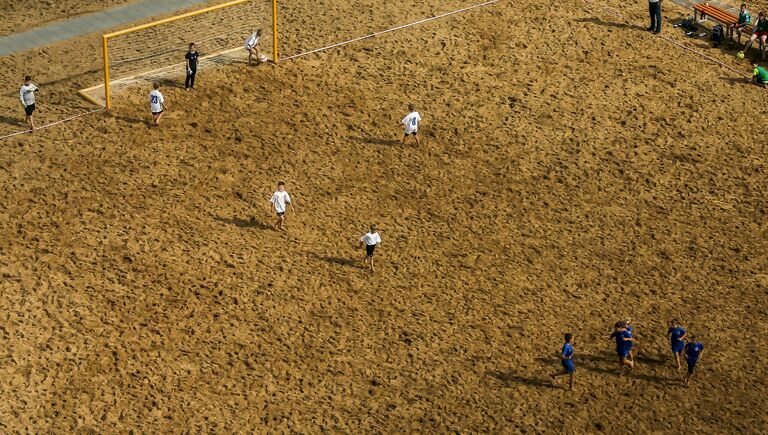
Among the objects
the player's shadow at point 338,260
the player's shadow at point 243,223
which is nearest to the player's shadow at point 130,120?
the player's shadow at point 243,223

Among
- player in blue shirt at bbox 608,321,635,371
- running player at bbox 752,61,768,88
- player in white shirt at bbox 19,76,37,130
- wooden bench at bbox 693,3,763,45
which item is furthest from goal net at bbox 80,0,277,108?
running player at bbox 752,61,768,88

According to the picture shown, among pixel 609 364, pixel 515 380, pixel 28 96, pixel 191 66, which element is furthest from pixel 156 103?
pixel 609 364

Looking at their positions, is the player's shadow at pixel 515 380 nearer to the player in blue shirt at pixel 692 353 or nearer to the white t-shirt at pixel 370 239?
the player in blue shirt at pixel 692 353

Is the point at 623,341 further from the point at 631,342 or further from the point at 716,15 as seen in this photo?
the point at 716,15

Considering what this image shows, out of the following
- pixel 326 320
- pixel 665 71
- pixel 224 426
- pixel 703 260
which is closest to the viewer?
pixel 224 426

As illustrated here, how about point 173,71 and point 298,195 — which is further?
point 173,71

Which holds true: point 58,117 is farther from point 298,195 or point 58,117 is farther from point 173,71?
point 298,195

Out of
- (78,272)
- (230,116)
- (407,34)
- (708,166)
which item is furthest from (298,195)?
(708,166)
